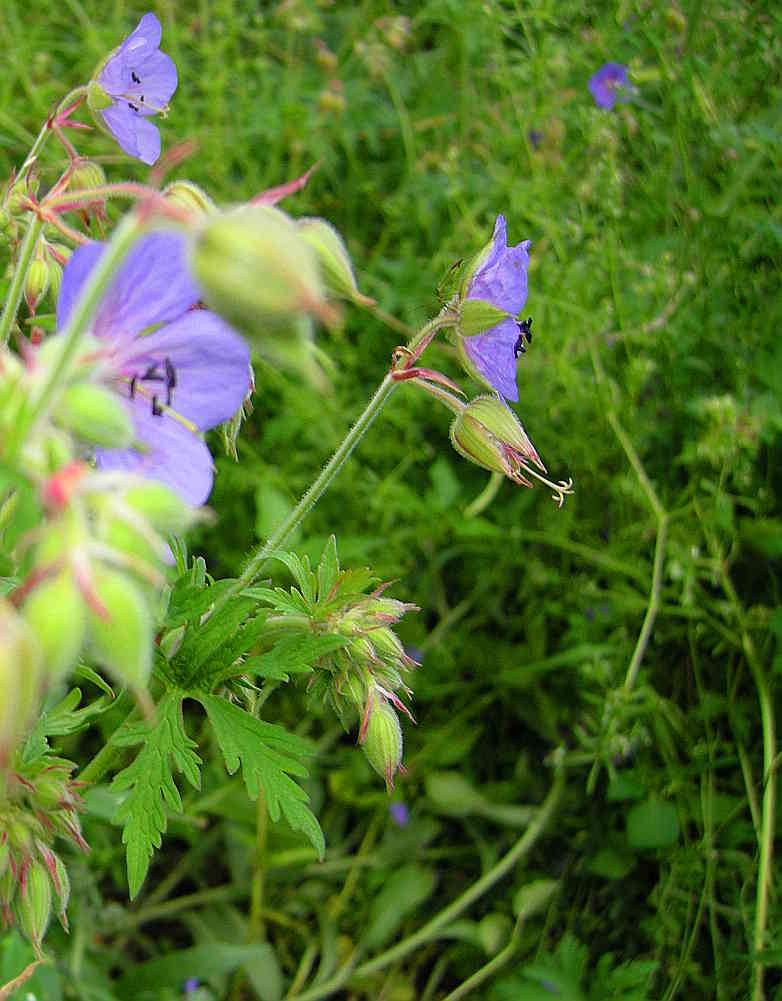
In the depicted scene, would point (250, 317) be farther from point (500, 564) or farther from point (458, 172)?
point (458, 172)

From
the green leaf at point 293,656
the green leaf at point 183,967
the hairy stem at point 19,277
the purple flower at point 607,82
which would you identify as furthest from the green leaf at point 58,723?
the purple flower at point 607,82

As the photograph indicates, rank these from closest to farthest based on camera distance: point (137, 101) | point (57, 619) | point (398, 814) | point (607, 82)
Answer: point (57, 619), point (137, 101), point (398, 814), point (607, 82)

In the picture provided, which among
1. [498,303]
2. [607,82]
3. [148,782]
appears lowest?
[148,782]

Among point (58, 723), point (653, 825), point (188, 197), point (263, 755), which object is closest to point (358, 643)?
point (263, 755)

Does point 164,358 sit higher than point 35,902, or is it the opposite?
point 164,358

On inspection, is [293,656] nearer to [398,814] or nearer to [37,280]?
[37,280]

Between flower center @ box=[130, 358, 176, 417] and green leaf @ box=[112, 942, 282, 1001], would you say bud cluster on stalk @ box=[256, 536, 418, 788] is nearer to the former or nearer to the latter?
flower center @ box=[130, 358, 176, 417]

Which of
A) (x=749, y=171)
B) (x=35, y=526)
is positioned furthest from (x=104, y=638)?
(x=749, y=171)
